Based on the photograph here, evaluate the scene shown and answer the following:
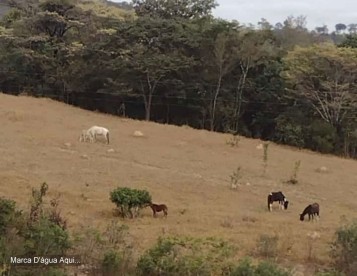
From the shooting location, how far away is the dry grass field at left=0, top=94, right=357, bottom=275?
11.2 metres

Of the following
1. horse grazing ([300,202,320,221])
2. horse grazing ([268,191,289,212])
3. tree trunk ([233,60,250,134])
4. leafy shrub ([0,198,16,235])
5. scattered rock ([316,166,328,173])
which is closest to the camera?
leafy shrub ([0,198,16,235])

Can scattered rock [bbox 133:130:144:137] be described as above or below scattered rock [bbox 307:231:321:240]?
above

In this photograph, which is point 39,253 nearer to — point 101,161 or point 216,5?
point 101,161

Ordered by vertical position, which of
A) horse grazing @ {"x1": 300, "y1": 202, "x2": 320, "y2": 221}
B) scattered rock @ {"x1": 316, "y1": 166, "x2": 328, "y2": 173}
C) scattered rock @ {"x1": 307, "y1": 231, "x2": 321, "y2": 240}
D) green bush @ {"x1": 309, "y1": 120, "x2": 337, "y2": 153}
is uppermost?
green bush @ {"x1": 309, "y1": 120, "x2": 337, "y2": 153}

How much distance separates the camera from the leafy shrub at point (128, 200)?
11773 millimetres

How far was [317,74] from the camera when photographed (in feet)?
94.5

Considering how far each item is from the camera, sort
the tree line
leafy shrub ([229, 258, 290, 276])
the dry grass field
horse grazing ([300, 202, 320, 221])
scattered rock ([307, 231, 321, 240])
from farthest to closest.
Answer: the tree line < horse grazing ([300, 202, 320, 221]) < the dry grass field < scattered rock ([307, 231, 321, 240]) < leafy shrub ([229, 258, 290, 276])

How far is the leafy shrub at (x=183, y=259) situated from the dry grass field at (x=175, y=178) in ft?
3.88

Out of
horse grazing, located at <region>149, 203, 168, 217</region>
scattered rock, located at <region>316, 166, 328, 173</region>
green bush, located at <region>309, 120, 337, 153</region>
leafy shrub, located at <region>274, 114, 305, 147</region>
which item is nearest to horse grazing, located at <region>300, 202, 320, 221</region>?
horse grazing, located at <region>149, 203, 168, 217</region>

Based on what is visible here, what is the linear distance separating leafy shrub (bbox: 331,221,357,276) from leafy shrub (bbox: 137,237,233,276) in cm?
170

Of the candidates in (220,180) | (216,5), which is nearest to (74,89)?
(216,5)

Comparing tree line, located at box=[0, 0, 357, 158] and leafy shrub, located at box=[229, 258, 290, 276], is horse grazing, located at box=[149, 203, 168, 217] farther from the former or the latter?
tree line, located at box=[0, 0, 357, 158]

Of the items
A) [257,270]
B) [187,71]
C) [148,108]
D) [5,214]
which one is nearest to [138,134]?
[148,108]

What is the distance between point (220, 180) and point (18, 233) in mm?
9694
